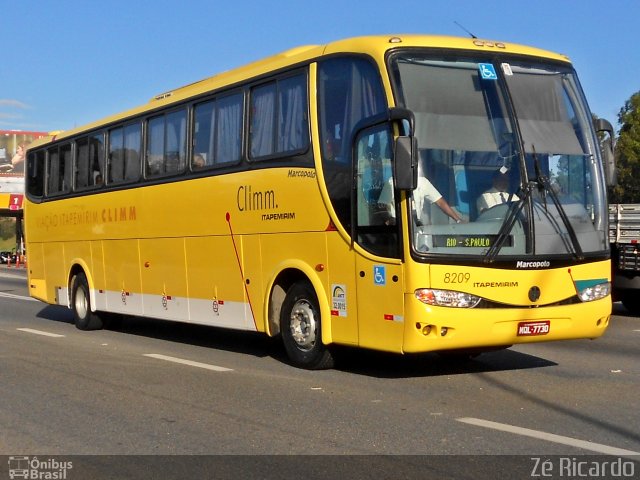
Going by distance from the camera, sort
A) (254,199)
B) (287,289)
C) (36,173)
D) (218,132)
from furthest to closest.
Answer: (36,173), (218,132), (254,199), (287,289)

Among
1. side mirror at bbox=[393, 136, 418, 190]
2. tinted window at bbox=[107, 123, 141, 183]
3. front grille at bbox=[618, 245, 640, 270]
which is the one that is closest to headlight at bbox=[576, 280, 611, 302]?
side mirror at bbox=[393, 136, 418, 190]

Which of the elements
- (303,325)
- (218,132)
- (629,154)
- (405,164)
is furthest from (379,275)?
(629,154)

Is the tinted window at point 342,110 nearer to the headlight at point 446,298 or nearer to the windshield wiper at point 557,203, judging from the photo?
the headlight at point 446,298

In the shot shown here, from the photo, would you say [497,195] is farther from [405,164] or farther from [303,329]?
[303,329]

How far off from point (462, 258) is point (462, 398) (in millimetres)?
1328

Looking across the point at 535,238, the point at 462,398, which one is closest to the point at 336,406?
the point at 462,398

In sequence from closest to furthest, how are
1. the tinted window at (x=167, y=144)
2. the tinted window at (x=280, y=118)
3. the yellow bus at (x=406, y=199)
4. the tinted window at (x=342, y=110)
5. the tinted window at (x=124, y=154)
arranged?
the yellow bus at (x=406, y=199) < the tinted window at (x=342, y=110) < the tinted window at (x=280, y=118) < the tinted window at (x=167, y=144) < the tinted window at (x=124, y=154)

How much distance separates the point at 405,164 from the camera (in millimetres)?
9008

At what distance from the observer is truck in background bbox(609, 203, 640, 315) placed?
17.1 meters

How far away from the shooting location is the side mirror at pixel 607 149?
34.2ft

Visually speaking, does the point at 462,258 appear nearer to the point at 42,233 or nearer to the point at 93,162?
the point at 93,162

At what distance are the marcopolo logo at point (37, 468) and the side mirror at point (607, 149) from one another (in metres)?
6.48

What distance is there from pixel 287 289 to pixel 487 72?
352 cm

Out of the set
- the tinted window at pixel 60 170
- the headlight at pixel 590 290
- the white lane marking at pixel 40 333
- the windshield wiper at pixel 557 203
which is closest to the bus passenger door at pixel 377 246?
the windshield wiper at pixel 557 203
